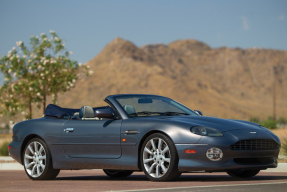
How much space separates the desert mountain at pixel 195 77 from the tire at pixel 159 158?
312 ft

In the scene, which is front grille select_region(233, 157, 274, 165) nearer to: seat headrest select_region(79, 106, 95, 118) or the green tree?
seat headrest select_region(79, 106, 95, 118)

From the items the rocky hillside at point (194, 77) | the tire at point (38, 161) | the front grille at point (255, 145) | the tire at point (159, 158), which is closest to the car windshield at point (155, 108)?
the tire at point (159, 158)

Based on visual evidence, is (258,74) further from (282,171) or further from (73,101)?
(282,171)

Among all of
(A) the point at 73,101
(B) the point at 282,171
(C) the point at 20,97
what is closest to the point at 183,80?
(A) the point at 73,101

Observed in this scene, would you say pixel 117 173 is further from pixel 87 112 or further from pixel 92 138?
pixel 87 112

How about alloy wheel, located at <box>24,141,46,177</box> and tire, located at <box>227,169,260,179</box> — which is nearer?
tire, located at <box>227,169,260,179</box>

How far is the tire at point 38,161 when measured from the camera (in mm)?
10312

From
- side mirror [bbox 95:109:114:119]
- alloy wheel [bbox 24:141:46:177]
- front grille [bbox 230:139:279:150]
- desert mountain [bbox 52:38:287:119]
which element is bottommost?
alloy wheel [bbox 24:141:46:177]

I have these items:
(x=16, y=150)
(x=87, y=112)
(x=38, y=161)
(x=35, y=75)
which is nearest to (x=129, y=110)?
→ (x=87, y=112)

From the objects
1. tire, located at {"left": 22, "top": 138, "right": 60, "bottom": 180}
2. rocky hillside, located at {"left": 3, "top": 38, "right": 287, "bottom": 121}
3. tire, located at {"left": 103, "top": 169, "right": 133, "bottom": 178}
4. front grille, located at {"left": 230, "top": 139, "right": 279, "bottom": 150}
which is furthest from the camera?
rocky hillside, located at {"left": 3, "top": 38, "right": 287, "bottom": 121}

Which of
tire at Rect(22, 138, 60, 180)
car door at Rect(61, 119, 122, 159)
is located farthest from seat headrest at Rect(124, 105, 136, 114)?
tire at Rect(22, 138, 60, 180)

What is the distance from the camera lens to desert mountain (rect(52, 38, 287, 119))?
118 meters

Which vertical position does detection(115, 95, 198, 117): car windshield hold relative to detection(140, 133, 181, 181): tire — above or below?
above

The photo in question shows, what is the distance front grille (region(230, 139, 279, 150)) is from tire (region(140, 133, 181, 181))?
923mm
